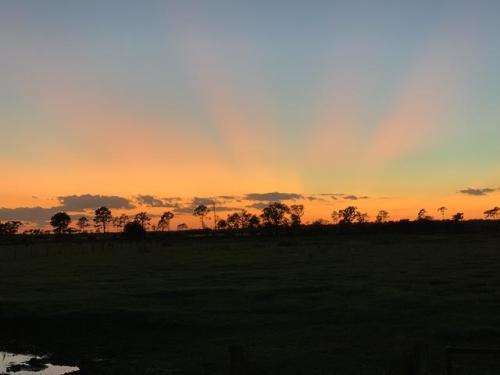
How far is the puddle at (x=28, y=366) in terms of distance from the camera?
17.6 meters

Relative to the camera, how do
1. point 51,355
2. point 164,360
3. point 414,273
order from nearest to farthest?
point 164,360 → point 51,355 → point 414,273

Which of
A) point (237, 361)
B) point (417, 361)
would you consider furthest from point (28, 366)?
point (417, 361)

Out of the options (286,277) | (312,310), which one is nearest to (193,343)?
(312,310)

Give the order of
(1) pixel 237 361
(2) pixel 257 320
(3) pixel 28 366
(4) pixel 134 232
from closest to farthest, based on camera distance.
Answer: (1) pixel 237 361, (3) pixel 28 366, (2) pixel 257 320, (4) pixel 134 232

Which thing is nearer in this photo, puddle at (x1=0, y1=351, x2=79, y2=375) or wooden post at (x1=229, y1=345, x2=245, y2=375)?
wooden post at (x1=229, y1=345, x2=245, y2=375)

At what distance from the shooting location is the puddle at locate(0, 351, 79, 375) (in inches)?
692

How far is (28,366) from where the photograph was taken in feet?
59.9

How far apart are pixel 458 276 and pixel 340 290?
10116mm

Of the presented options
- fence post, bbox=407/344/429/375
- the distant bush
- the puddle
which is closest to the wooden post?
fence post, bbox=407/344/429/375

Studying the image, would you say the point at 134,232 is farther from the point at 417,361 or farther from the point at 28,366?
the point at 417,361

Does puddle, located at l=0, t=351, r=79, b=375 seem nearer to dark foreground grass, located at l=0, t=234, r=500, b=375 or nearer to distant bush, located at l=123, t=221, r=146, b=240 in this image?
dark foreground grass, located at l=0, t=234, r=500, b=375

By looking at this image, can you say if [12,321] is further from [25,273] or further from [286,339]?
[25,273]

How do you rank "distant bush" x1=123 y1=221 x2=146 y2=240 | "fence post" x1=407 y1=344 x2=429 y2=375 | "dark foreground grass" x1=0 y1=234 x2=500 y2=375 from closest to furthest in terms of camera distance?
"fence post" x1=407 y1=344 x2=429 y2=375 < "dark foreground grass" x1=0 y1=234 x2=500 y2=375 < "distant bush" x1=123 y1=221 x2=146 y2=240

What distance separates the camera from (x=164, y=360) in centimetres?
1788
